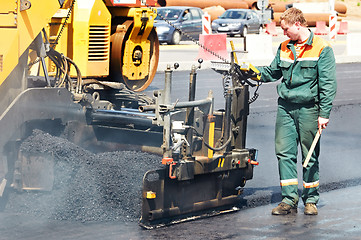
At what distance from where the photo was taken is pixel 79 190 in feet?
20.7

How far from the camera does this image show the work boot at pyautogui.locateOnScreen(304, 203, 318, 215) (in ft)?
21.0

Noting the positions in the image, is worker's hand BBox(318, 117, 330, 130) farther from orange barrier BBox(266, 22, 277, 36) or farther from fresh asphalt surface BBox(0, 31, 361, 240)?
orange barrier BBox(266, 22, 277, 36)

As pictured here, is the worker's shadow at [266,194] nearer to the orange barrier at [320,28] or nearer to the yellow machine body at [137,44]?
the yellow machine body at [137,44]

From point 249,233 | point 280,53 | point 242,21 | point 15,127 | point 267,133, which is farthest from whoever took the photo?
point 242,21

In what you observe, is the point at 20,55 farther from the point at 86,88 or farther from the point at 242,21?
the point at 242,21

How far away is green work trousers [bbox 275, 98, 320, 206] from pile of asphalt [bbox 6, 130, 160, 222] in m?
1.30

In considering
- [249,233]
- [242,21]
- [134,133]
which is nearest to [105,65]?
[134,133]

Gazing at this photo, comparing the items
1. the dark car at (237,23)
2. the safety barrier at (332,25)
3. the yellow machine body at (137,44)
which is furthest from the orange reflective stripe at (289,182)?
the dark car at (237,23)

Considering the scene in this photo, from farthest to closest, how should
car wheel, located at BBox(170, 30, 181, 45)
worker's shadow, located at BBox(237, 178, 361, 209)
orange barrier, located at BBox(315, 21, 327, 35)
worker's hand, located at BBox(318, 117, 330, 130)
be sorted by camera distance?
orange barrier, located at BBox(315, 21, 327, 35), car wheel, located at BBox(170, 30, 181, 45), worker's shadow, located at BBox(237, 178, 361, 209), worker's hand, located at BBox(318, 117, 330, 130)

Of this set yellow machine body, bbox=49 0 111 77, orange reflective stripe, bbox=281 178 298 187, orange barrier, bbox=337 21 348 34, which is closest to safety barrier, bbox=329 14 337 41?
orange barrier, bbox=337 21 348 34

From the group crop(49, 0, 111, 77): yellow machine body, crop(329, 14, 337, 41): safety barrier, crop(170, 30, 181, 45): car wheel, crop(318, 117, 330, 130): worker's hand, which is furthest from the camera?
crop(329, 14, 337, 41): safety barrier

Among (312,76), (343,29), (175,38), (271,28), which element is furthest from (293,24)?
(343,29)

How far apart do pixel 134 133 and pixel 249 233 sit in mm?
1948

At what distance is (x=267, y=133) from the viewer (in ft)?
35.1
